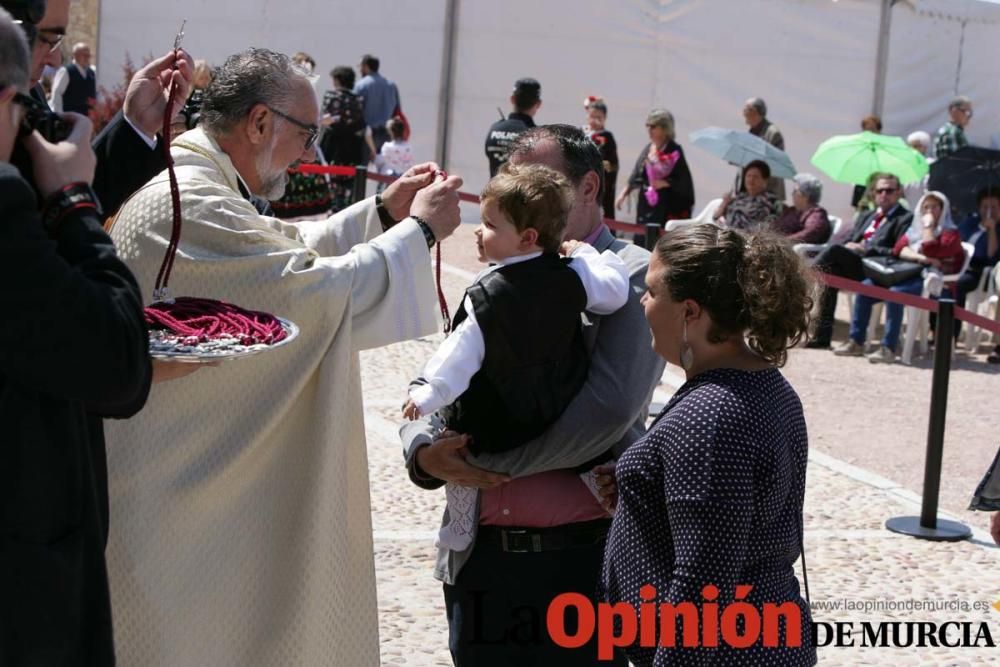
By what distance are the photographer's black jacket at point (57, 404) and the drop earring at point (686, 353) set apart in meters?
1.10

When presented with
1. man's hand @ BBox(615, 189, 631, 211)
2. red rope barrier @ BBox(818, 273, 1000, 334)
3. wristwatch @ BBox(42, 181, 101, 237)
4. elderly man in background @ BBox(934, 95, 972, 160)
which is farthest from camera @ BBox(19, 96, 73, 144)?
elderly man in background @ BBox(934, 95, 972, 160)

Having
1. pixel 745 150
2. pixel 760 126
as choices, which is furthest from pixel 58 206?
pixel 760 126

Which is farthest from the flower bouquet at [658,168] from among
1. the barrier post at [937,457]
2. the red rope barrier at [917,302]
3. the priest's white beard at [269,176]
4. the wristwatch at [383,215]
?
the priest's white beard at [269,176]

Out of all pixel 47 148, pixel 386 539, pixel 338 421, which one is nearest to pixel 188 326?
pixel 47 148

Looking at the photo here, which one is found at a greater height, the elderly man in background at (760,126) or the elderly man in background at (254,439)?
the elderly man in background at (760,126)

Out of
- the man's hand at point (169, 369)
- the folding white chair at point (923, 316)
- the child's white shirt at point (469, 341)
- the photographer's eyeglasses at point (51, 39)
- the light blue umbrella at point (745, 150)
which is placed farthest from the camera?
the light blue umbrella at point (745, 150)

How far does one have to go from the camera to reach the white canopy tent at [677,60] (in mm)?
17500

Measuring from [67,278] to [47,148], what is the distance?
272 mm

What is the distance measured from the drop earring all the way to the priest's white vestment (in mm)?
704

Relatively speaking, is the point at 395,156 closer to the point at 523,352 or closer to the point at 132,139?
the point at 132,139

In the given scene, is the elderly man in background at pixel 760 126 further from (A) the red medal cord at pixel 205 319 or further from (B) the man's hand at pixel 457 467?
(A) the red medal cord at pixel 205 319

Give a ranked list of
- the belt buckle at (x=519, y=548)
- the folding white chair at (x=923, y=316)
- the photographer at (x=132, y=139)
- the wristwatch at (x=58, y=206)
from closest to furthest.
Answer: the wristwatch at (x=58, y=206), the belt buckle at (x=519, y=548), the photographer at (x=132, y=139), the folding white chair at (x=923, y=316)

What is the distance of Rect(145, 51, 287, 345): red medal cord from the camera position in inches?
100

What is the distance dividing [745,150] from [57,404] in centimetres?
1157
